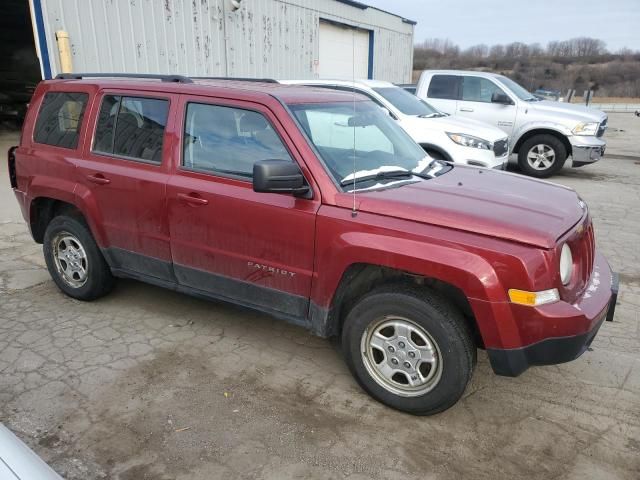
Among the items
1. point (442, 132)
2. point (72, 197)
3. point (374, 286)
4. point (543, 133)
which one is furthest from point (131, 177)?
point (543, 133)

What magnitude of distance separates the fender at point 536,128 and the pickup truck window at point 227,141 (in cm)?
816

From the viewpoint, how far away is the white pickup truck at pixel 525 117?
382 inches

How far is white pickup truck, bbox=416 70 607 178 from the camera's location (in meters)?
9.70

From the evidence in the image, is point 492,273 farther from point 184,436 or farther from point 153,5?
point 153,5

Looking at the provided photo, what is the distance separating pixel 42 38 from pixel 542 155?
9.02 metres

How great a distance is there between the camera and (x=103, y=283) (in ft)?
14.3

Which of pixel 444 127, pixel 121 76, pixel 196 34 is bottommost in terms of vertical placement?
pixel 444 127

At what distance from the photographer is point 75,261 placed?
4383 millimetres

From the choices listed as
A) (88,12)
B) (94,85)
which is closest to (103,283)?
(94,85)

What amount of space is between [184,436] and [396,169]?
2.11m

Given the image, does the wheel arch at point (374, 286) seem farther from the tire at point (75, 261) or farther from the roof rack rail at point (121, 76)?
the tire at point (75, 261)

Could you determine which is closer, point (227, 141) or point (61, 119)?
point (227, 141)

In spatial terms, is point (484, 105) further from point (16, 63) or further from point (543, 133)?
point (16, 63)

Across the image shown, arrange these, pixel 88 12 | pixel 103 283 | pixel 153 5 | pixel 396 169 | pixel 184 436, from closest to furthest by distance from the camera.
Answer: pixel 184 436, pixel 396 169, pixel 103 283, pixel 88 12, pixel 153 5
